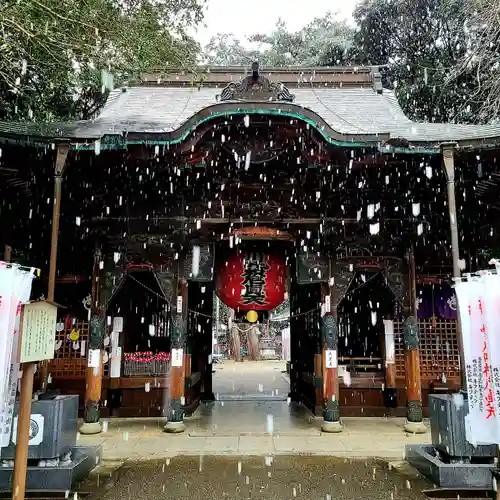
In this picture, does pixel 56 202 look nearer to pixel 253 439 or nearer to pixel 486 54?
pixel 253 439

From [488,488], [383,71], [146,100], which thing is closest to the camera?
[488,488]

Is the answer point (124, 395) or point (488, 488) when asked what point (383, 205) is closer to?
point (488, 488)

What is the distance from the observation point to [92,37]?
803 cm

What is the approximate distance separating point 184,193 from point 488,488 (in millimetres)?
6299

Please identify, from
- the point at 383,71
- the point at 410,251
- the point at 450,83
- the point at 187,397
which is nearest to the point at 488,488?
the point at 410,251

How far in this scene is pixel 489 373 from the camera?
4461 mm

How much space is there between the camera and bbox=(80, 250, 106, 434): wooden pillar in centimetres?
786

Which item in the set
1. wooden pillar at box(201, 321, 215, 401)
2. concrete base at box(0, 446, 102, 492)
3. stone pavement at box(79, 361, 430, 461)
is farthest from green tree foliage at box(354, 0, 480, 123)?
concrete base at box(0, 446, 102, 492)

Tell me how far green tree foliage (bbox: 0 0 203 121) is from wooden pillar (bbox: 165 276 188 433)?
4.18 meters

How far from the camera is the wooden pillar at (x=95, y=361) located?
7.86 meters

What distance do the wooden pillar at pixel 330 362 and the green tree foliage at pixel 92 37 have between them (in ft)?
18.4

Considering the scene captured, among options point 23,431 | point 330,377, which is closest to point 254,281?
point 330,377

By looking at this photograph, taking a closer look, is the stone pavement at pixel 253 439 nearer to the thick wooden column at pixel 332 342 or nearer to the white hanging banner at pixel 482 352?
the thick wooden column at pixel 332 342

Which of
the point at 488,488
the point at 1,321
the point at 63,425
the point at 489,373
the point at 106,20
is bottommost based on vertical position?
the point at 488,488
